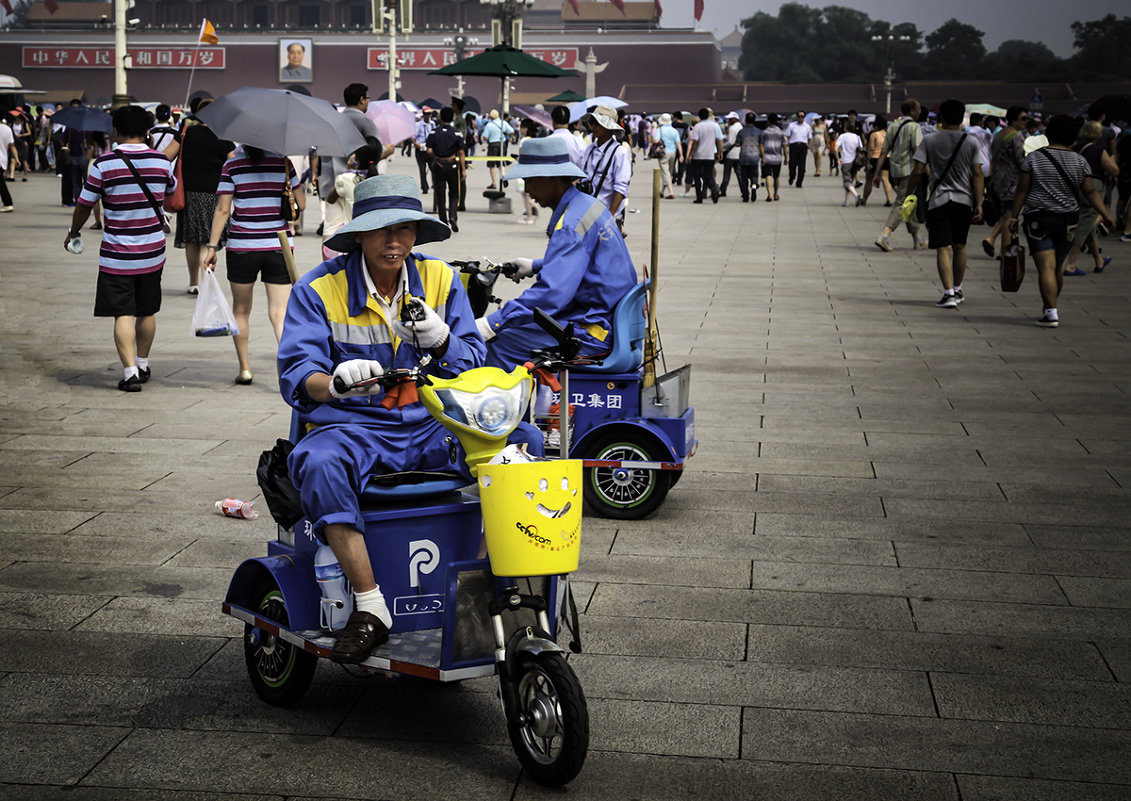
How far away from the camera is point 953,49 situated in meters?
114

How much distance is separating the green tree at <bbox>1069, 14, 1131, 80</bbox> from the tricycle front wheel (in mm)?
99380

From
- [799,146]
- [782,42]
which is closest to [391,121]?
[799,146]

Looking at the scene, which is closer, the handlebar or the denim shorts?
the handlebar

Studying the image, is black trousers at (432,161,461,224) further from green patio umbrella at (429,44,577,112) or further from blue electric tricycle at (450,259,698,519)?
blue electric tricycle at (450,259,698,519)

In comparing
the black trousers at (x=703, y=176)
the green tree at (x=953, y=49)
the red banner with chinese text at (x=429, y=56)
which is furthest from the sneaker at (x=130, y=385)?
the green tree at (x=953, y=49)

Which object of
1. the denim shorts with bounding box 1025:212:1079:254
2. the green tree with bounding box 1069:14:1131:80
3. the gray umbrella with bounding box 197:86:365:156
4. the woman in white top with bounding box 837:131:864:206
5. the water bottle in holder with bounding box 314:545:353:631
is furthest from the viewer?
the green tree with bounding box 1069:14:1131:80

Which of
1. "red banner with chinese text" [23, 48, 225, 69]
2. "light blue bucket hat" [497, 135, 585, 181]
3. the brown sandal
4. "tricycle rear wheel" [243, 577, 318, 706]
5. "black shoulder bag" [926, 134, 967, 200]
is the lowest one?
"tricycle rear wheel" [243, 577, 318, 706]

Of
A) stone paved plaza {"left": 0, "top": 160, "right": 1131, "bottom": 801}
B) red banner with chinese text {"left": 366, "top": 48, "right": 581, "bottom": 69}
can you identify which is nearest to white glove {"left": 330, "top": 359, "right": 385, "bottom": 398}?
stone paved plaza {"left": 0, "top": 160, "right": 1131, "bottom": 801}

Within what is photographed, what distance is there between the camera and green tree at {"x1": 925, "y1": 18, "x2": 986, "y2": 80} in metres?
111

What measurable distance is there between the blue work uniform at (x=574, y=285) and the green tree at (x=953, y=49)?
11135 centimetres

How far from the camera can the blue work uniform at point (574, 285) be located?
5730 mm

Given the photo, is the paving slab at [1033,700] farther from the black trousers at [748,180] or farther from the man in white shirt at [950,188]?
the black trousers at [748,180]

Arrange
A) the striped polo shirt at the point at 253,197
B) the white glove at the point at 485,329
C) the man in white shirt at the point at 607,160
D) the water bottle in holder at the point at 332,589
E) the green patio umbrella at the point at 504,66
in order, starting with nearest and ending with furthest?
the water bottle in holder at the point at 332,589, the white glove at the point at 485,329, the striped polo shirt at the point at 253,197, the man in white shirt at the point at 607,160, the green patio umbrella at the point at 504,66

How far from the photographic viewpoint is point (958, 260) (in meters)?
12.4
